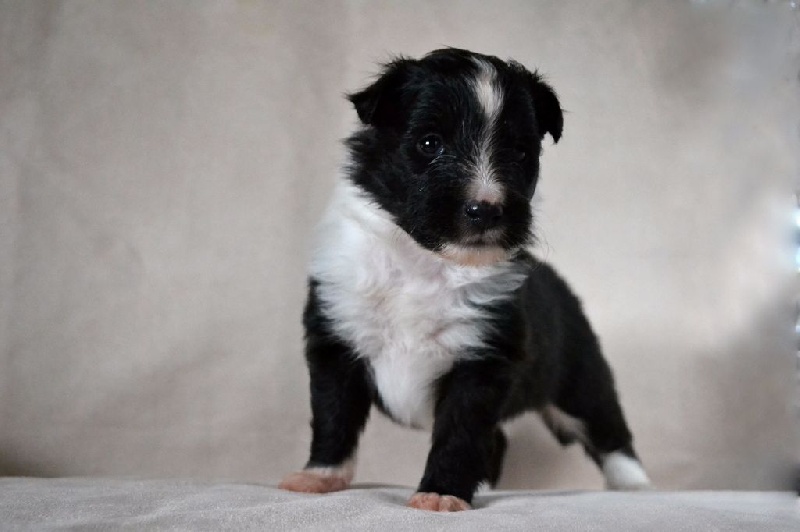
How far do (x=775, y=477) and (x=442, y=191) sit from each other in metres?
1.83

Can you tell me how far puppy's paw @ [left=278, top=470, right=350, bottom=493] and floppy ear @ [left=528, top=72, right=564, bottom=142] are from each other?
4.16ft

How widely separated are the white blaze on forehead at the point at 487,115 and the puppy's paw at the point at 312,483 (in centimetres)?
100

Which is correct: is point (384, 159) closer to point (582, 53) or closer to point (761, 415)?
point (582, 53)

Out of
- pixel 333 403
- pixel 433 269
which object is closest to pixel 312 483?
pixel 333 403

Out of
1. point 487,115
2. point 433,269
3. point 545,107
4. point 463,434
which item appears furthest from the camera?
point 545,107

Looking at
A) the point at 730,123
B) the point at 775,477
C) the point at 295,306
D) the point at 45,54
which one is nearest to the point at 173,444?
the point at 295,306

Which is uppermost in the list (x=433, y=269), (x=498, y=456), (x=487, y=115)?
(x=487, y=115)

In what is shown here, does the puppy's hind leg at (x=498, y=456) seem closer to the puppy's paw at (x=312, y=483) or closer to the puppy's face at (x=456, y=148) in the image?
the puppy's paw at (x=312, y=483)

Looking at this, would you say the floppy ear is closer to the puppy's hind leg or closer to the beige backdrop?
the beige backdrop

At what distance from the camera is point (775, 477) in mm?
3326

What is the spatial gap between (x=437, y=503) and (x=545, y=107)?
4.19 ft

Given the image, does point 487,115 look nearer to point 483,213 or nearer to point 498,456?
point 483,213

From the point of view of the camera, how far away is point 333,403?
276cm

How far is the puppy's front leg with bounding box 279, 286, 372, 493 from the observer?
9.05 feet
